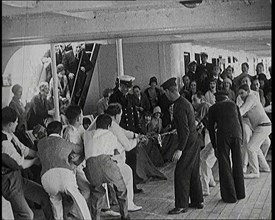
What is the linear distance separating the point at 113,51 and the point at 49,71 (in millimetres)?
340

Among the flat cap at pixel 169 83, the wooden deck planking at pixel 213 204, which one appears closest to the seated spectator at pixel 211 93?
the flat cap at pixel 169 83

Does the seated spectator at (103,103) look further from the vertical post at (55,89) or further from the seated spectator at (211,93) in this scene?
the seated spectator at (211,93)

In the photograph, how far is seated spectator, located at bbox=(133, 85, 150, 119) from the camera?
1.83 metres

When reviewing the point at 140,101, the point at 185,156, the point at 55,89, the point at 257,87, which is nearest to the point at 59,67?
the point at 55,89

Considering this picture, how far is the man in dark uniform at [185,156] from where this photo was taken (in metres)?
1.72

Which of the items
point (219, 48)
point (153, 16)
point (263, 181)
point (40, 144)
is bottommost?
point (263, 181)

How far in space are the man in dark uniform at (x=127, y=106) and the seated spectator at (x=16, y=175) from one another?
0.43m

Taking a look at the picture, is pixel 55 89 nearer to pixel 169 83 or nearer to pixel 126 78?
pixel 126 78

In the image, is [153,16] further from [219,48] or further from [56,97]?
[56,97]

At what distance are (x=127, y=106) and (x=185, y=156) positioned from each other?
0.27 meters

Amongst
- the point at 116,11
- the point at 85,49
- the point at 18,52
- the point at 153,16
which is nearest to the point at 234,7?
the point at 153,16

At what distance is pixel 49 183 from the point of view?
4.97 ft

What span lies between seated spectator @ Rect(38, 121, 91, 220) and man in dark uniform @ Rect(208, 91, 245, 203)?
485mm

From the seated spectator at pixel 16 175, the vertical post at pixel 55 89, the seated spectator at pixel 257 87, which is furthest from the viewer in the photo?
the seated spectator at pixel 257 87
